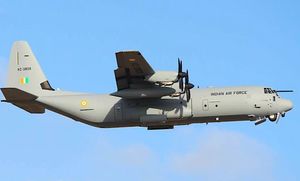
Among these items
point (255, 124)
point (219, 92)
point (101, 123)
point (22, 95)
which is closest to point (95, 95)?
point (101, 123)

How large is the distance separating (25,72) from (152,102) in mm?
8240

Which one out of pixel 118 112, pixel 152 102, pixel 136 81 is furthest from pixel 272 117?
pixel 118 112

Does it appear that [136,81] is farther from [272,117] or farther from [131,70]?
[272,117]

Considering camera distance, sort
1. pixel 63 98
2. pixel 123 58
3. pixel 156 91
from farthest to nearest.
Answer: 1. pixel 63 98
2. pixel 156 91
3. pixel 123 58

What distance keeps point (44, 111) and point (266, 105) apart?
44.6ft

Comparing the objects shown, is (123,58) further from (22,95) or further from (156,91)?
(22,95)

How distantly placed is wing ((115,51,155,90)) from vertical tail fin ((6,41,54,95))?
19.5ft

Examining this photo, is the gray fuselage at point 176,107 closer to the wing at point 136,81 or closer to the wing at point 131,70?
the wing at point 136,81

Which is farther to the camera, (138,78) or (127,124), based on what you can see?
(127,124)

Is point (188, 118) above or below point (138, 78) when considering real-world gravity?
below

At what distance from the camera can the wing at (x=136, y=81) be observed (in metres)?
32.5

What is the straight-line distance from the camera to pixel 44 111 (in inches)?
1506

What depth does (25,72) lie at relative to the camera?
37594mm

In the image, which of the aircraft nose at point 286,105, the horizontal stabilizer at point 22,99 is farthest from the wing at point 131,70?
the aircraft nose at point 286,105
